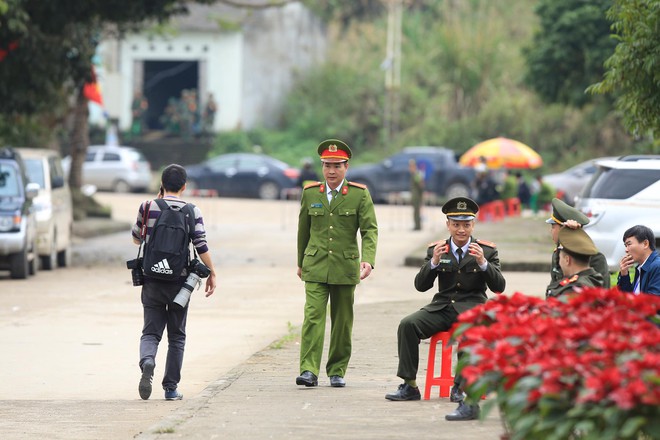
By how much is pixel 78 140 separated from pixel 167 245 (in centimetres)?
2486

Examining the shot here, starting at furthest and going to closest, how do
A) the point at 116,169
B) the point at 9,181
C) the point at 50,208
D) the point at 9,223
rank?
1. the point at 116,169
2. the point at 50,208
3. the point at 9,181
4. the point at 9,223

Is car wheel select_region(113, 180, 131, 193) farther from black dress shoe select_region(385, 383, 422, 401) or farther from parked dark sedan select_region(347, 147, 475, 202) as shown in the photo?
black dress shoe select_region(385, 383, 422, 401)

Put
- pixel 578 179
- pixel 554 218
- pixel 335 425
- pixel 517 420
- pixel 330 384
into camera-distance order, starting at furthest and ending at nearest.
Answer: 1. pixel 578 179
2. pixel 330 384
3. pixel 554 218
4. pixel 335 425
5. pixel 517 420

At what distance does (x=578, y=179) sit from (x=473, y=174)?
352cm

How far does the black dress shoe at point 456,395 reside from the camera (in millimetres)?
9000

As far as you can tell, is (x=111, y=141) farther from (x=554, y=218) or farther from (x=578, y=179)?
(x=554, y=218)

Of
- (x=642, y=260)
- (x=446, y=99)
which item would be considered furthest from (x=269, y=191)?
(x=642, y=260)

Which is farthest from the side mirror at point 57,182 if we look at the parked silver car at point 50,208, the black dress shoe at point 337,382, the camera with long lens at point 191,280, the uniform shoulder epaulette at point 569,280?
the uniform shoulder epaulette at point 569,280

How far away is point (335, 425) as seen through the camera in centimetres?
823

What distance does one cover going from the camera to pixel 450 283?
9383mm

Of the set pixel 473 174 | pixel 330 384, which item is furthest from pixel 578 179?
pixel 330 384

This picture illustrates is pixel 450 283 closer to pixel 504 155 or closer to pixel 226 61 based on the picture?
pixel 504 155

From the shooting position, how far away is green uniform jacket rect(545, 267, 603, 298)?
8219 millimetres

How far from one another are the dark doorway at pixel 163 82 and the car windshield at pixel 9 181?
3517cm
